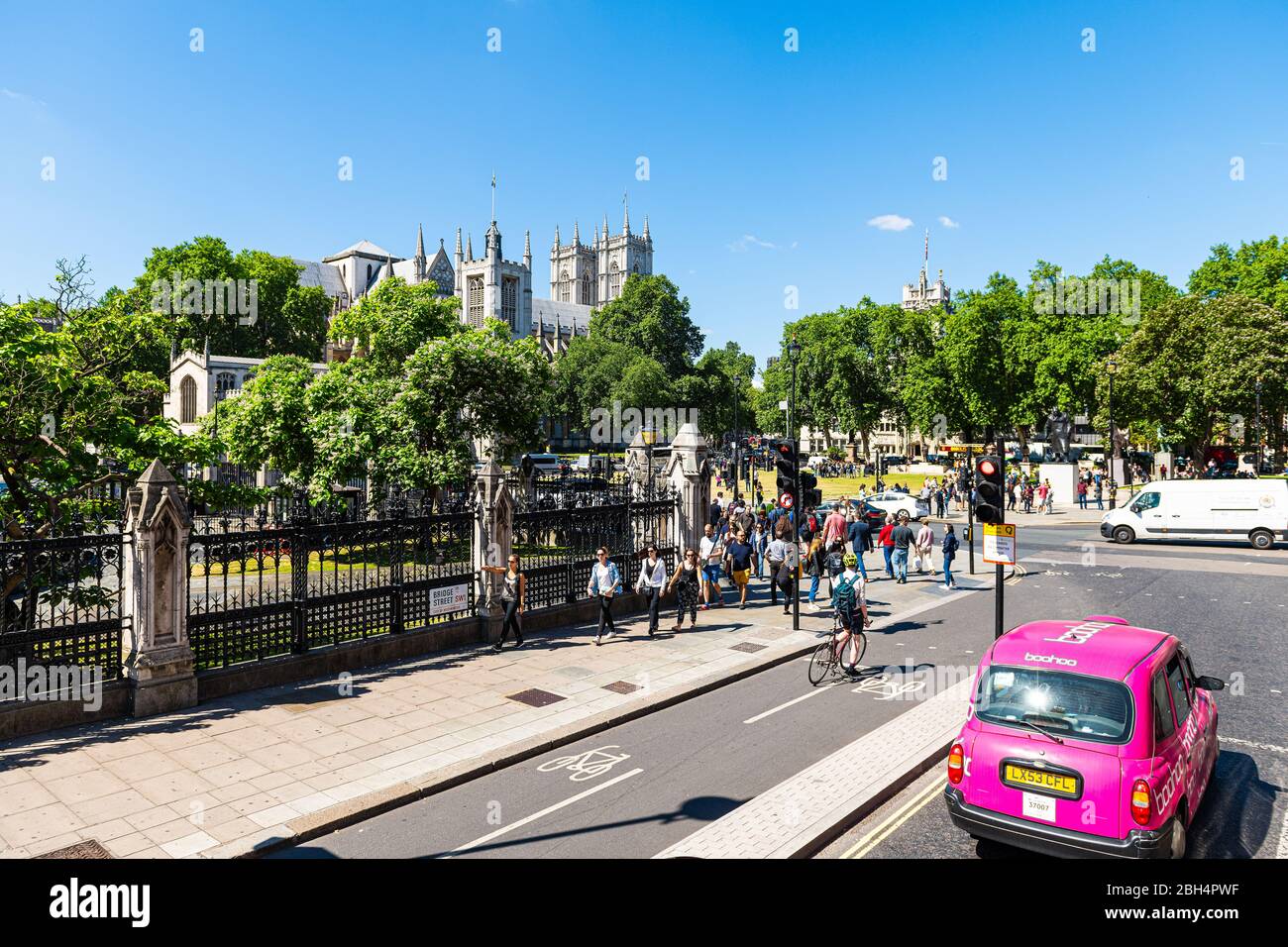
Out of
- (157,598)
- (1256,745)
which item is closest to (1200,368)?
(1256,745)

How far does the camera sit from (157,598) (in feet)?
33.6

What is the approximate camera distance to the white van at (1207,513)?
28.3 m

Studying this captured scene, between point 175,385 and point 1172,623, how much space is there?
63.9m

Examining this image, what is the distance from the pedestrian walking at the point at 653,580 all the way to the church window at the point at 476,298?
111636mm

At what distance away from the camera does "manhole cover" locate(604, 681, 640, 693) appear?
1195cm

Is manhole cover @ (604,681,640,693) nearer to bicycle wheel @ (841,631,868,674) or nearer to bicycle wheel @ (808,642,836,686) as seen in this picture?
bicycle wheel @ (808,642,836,686)

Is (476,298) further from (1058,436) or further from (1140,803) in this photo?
(1140,803)

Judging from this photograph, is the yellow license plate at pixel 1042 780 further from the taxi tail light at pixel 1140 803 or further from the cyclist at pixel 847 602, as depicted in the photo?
the cyclist at pixel 847 602

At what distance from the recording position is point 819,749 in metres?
9.47
